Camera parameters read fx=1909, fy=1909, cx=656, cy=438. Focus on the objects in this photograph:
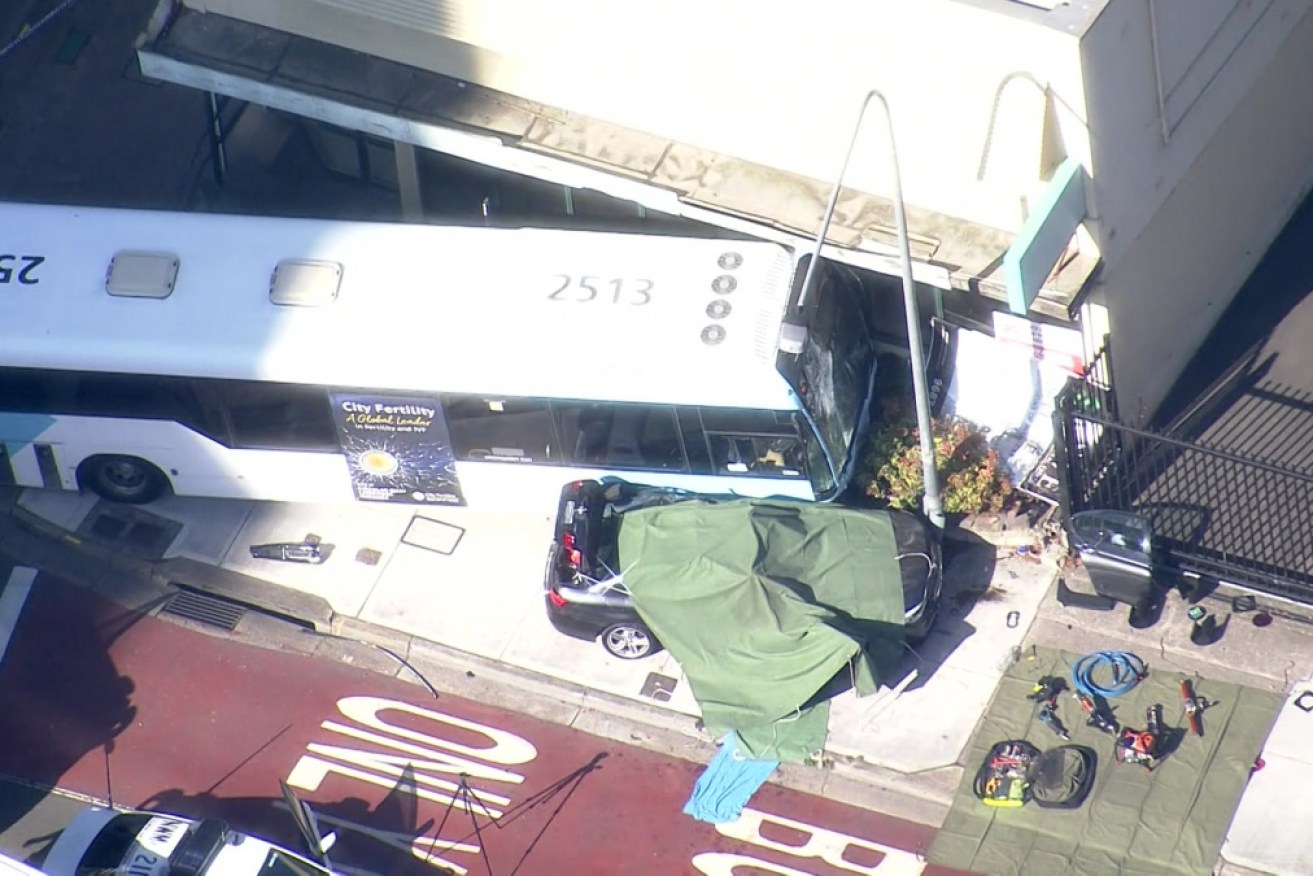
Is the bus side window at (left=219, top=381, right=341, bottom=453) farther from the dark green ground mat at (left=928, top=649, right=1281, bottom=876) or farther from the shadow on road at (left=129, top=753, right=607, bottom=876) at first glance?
the dark green ground mat at (left=928, top=649, right=1281, bottom=876)

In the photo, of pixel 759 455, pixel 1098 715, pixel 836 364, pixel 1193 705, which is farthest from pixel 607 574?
pixel 1193 705

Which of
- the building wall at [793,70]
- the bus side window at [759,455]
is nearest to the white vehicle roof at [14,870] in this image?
the bus side window at [759,455]

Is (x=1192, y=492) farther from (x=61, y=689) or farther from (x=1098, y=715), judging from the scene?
(x=61, y=689)

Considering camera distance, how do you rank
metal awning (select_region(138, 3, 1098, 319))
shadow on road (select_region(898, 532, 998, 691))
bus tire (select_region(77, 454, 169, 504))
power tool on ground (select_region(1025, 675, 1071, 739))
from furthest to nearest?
1. bus tire (select_region(77, 454, 169, 504))
2. shadow on road (select_region(898, 532, 998, 691))
3. metal awning (select_region(138, 3, 1098, 319))
4. power tool on ground (select_region(1025, 675, 1071, 739))

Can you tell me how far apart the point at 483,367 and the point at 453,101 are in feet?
12.2

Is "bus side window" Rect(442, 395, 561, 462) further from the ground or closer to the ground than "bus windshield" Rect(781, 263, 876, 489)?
closer to the ground

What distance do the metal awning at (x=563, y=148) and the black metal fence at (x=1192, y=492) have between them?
156 cm

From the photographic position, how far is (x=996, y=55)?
18172mm

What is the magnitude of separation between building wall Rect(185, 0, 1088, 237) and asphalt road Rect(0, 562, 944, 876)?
21.4ft

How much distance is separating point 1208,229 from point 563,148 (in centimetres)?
748

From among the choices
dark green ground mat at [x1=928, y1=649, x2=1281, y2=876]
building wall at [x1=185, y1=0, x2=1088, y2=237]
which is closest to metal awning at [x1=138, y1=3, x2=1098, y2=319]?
building wall at [x1=185, y1=0, x2=1088, y2=237]

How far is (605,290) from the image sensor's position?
65.4ft

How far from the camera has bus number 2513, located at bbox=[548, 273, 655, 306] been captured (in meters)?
19.8

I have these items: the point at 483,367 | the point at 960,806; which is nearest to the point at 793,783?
the point at 960,806
